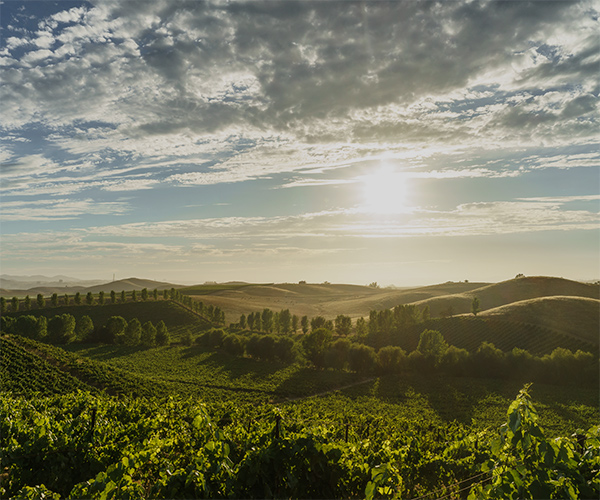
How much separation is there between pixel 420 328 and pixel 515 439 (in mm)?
105173

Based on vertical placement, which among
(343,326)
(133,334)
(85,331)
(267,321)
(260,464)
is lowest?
(133,334)

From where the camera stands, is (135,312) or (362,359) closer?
(362,359)

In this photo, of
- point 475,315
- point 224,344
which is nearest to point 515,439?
point 224,344

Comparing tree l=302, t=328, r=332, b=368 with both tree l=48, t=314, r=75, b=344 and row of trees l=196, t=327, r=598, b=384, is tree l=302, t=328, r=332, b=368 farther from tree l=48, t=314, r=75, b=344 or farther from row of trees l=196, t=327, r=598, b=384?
tree l=48, t=314, r=75, b=344

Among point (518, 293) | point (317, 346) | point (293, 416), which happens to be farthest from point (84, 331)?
point (518, 293)

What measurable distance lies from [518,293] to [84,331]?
165m

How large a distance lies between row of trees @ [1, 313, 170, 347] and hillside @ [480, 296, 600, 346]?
96456mm

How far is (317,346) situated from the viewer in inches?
3115

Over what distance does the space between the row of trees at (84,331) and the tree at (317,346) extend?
4249 centimetres

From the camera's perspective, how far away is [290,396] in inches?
2250

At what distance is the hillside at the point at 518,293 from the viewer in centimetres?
14412

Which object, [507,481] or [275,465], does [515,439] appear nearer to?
[507,481]

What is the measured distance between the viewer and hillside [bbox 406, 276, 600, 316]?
144 m

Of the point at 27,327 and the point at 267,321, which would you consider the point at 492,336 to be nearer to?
the point at 267,321
